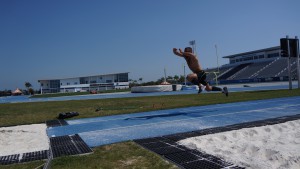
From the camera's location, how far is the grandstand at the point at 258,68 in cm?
5864

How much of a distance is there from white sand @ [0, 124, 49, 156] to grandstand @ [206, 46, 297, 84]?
52747 millimetres

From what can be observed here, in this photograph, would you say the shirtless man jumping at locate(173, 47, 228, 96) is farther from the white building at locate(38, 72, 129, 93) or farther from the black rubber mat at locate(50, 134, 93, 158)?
the white building at locate(38, 72, 129, 93)

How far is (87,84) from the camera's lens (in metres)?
96.5

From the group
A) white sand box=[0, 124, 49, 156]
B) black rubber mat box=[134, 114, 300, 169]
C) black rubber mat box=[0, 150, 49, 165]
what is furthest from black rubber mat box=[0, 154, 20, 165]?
black rubber mat box=[134, 114, 300, 169]

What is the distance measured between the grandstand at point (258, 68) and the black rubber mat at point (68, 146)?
53.4 metres

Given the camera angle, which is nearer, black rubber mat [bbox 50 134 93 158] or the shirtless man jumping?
black rubber mat [bbox 50 134 93 158]

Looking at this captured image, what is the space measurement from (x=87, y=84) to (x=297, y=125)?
305 feet

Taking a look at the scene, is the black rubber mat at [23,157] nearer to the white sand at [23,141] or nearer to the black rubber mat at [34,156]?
the black rubber mat at [34,156]

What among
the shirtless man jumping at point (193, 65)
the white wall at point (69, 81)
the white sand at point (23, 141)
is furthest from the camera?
the white wall at point (69, 81)

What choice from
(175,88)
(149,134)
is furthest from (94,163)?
(175,88)

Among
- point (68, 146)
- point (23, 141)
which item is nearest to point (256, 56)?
point (23, 141)

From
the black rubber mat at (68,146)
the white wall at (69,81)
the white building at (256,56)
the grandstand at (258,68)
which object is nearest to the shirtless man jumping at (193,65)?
the black rubber mat at (68,146)

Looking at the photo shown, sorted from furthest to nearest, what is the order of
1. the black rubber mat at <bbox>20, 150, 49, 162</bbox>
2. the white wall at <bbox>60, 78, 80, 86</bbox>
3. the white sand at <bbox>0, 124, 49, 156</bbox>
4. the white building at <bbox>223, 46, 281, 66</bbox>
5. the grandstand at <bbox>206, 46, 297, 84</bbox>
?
the white wall at <bbox>60, 78, 80, 86</bbox>
the white building at <bbox>223, 46, 281, 66</bbox>
the grandstand at <bbox>206, 46, 297, 84</bbox>
the white sand at <bbox>0, 124, 49, 156</bbox>
the black rubber mat at <bbox>20, 150, 49, 162</bbox>

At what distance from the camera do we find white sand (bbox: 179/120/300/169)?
431 cm
